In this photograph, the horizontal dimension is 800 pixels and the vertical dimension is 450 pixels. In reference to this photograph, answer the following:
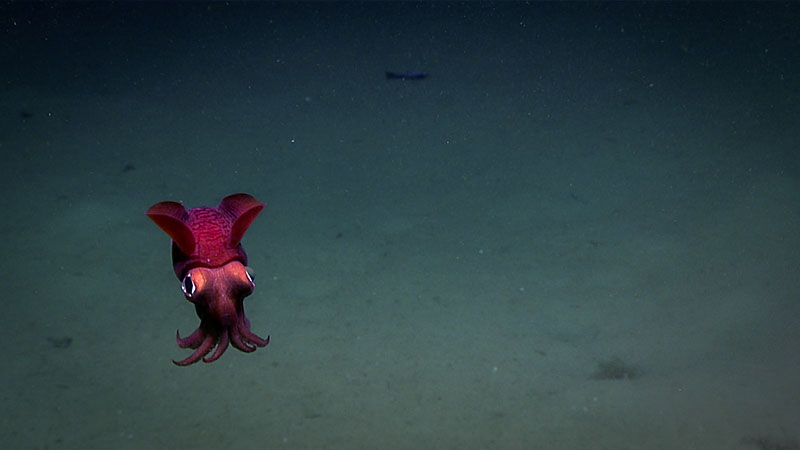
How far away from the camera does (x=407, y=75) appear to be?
236 inches

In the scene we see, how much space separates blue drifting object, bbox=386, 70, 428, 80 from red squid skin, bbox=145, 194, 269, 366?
161 inches

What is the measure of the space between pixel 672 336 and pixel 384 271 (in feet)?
5.00

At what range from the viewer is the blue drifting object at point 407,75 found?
5.96m

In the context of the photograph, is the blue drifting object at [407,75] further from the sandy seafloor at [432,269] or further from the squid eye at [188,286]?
the squid eye at [188,286]

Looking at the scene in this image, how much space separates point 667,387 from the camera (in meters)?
2.96

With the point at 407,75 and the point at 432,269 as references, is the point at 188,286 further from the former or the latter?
the point at 407,75

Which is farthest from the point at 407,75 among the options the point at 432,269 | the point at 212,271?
the point at 212,271

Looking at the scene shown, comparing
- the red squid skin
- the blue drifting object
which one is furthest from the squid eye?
the blue drifting object

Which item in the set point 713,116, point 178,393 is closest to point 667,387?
point 178,393

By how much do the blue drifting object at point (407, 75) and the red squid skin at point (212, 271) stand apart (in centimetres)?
409

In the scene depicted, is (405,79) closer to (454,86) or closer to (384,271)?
(454,86)

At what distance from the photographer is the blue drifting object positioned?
5.96 meters

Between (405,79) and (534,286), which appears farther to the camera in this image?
(405,79)

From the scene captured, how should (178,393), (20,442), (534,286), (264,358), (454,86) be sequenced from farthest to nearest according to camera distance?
(454,86) → (534,286) → (264,358) → (178,393) → (20,442)
